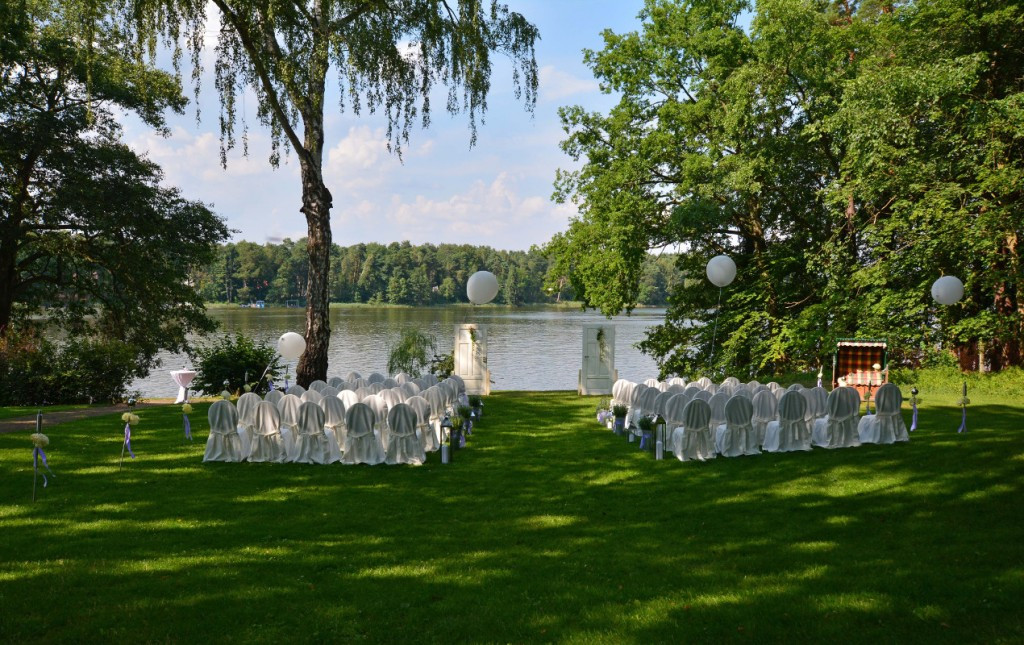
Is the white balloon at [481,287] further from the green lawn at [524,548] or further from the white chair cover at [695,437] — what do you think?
the white chair cover at [695,437]

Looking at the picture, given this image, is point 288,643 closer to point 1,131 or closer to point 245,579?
A: point 245,579

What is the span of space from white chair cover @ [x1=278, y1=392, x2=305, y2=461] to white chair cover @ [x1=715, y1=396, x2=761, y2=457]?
583cm

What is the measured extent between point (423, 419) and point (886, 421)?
268 inches

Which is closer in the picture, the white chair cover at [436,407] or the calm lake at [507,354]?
the white chair cover at [436,407]

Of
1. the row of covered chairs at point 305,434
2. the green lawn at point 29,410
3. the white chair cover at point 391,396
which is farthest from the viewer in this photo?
the green lawn at point 29,410

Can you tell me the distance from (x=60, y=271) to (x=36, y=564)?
56.7 ft

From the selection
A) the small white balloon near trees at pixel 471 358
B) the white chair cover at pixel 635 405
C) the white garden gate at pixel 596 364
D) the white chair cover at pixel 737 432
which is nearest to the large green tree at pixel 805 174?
the white garden gate at pixel 596 364

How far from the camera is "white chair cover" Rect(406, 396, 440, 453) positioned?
9.61 meters

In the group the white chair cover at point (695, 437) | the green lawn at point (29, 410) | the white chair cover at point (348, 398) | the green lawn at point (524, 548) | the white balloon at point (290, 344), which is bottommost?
the green lawn at point (29, 410)

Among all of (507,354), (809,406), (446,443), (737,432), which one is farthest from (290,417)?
(507,354)

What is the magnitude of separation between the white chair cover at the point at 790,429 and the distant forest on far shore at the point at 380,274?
56.2 metres

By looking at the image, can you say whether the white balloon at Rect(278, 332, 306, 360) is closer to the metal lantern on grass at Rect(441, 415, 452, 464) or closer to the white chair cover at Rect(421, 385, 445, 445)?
the white chair cover at Rect(421, 385, 445, 445)

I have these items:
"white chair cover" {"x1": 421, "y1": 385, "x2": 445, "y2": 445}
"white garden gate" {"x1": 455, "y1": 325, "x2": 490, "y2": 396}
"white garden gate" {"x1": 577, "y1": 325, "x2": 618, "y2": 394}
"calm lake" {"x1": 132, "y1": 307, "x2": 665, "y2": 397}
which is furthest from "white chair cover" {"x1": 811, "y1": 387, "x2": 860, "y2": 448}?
"calm lake" {"x1": 132, "y1": 307, "x2": 665, "y2": 397}

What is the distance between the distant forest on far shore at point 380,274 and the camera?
71.0 m
